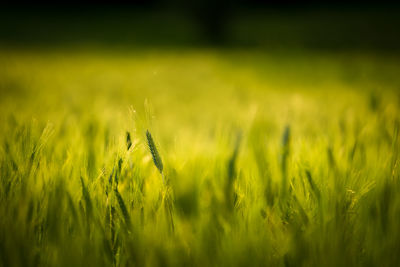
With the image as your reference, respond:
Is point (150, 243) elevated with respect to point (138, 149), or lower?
lower

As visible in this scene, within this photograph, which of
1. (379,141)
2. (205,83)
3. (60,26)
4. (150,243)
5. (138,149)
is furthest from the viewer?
(60,26)

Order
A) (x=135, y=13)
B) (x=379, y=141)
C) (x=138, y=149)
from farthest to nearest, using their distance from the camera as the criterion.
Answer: (x=135, y=13)
(x=379, y=141)
(x=138, y=149)

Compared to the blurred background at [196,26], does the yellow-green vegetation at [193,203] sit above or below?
below

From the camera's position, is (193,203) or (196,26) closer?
(193,203)

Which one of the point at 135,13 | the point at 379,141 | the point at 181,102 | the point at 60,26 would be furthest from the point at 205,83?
the point at 135,13

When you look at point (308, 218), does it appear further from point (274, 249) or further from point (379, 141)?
point (379, 141)

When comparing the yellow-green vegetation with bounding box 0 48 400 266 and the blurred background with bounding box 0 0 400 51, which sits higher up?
the blurred background with bounding box 0 0 400 51

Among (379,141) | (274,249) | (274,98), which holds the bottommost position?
(274,249)

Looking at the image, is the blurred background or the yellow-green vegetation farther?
the blurred background

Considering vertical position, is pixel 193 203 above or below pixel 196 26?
below

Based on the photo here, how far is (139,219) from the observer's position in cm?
38

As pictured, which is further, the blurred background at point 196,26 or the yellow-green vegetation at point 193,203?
the blurred background at point 196,26

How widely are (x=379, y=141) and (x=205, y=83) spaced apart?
1.84 metres

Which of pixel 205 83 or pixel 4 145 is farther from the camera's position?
pixel 205 83
